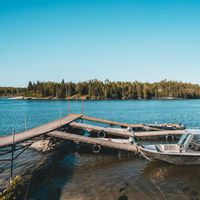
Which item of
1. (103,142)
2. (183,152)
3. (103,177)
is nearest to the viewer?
(103,177)

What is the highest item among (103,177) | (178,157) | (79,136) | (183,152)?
(79,136)

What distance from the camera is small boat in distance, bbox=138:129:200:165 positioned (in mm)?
17927

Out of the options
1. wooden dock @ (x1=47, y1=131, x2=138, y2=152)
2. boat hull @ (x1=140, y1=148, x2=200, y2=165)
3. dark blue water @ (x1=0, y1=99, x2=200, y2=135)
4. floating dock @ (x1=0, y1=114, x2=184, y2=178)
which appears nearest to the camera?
boat hull @ (x1=140, y1=148, x2=200, y2=165)

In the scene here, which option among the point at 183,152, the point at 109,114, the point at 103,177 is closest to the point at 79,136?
the point at 103,177

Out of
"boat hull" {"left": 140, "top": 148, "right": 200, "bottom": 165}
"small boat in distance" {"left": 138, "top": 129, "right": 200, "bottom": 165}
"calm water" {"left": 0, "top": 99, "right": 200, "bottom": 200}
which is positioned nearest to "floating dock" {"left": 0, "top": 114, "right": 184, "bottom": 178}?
"calm water" {"left": 0, "top": 99, "right": 200, "bottom": 200}

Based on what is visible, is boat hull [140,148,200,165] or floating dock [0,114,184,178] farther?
floating dock [0,114,184,178]

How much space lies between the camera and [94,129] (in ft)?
96.8

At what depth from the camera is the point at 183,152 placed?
18.3 m

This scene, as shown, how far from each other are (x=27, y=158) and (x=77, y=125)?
9913 millimetres

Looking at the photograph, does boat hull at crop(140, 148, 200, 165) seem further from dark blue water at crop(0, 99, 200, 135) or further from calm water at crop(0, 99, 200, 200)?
dark blue water at crop(0, 99, 200, 135)

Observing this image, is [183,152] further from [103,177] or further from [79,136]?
[79,136]

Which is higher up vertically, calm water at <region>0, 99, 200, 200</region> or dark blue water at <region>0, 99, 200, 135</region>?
calm water at <region>0, 99, 200, 200</region>

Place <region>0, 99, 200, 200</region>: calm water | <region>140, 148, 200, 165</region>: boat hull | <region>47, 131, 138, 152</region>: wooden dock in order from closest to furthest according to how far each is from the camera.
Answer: <region>0, 99, 200, 200</region>: calm water < <region>140, 148, 200, 165</region>: boat hull < <region>47, 131, 138, 152</region>: wooden dock

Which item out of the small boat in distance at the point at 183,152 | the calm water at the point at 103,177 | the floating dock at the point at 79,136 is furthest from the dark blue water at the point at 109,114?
the small boat in distance at the point at 183,152
